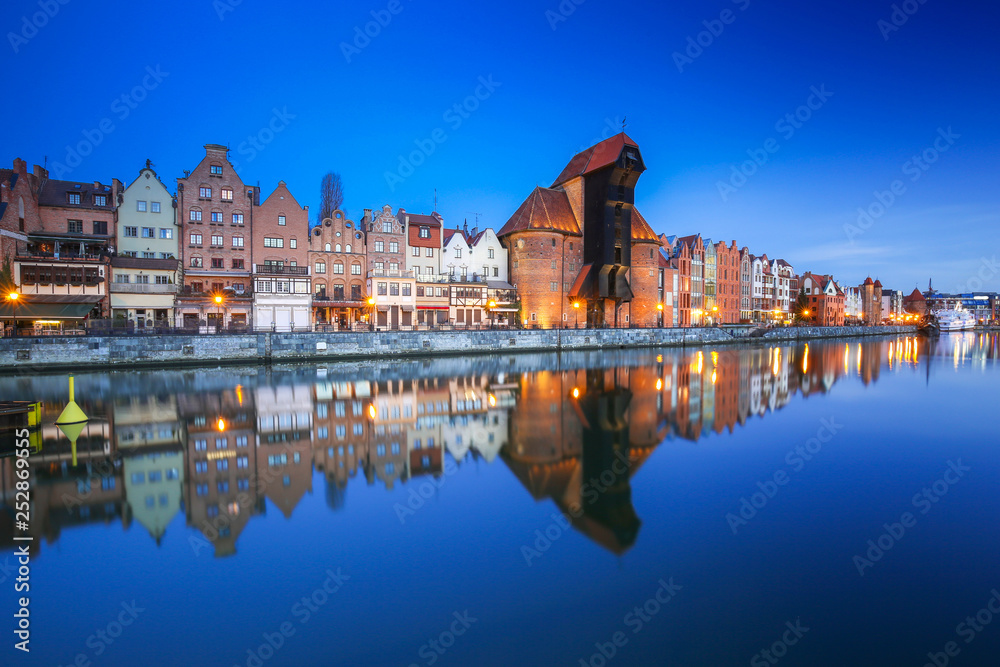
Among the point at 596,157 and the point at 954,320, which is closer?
the point at 596,157

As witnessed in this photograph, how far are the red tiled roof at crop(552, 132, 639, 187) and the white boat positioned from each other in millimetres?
114759

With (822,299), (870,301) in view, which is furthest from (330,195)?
(870,301)

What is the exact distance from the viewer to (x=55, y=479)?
9156mm

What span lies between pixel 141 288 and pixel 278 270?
30.9 ft

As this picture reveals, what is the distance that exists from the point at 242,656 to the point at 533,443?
8.38 meters

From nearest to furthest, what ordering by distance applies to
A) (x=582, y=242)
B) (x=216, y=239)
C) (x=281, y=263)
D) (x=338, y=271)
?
1. (x=216, y=239)
2. (x=281, y=263)
3. (x=338, y=271)
4. (x=582, y=242)

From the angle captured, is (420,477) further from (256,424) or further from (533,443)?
(256,424)

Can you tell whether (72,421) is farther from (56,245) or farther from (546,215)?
(546,215)

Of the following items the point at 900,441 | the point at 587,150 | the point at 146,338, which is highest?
the point at 587,150

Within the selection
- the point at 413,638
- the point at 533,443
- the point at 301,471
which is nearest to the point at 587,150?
the point at 533,443

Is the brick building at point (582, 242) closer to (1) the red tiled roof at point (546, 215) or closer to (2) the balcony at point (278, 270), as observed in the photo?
(1) the red tiled roof at point (546, 215)

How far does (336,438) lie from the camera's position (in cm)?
1267

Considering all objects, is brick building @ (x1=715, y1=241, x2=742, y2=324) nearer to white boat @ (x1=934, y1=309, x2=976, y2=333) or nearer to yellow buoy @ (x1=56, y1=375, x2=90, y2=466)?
yellow buoy @ (x1=56, y1=375, x2=90, y2=466)

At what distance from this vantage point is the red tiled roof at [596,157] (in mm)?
45906
